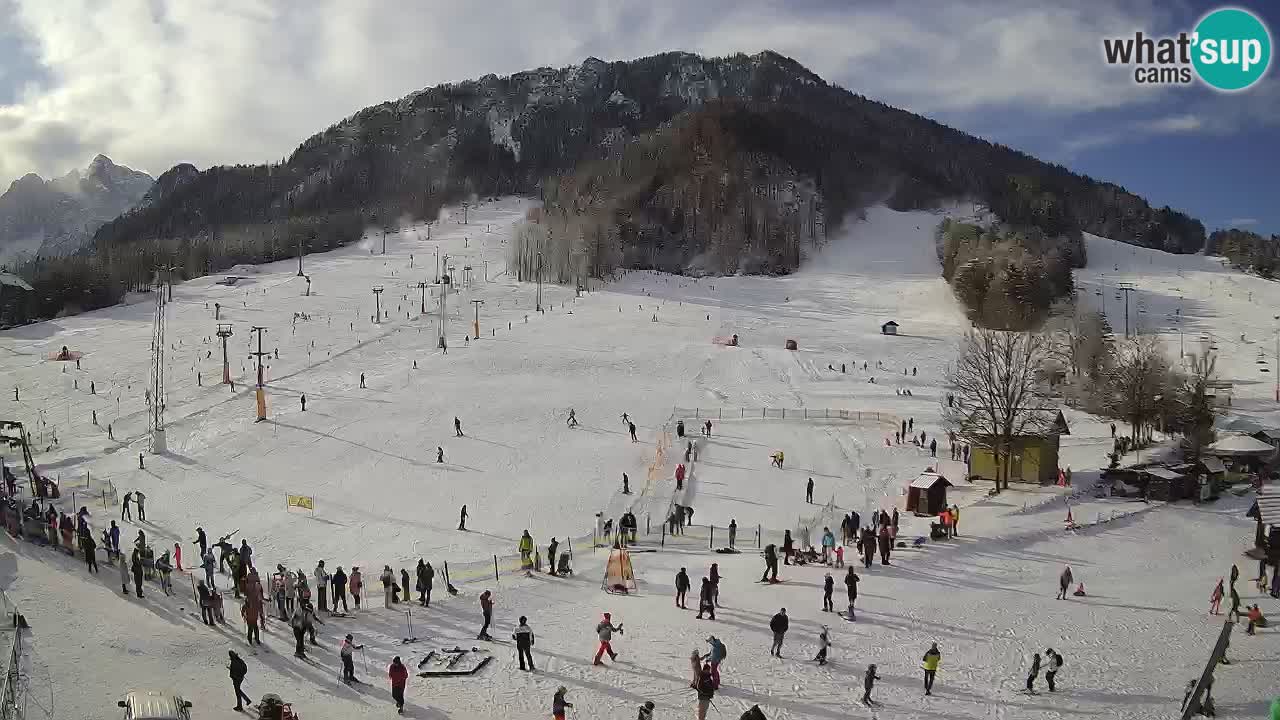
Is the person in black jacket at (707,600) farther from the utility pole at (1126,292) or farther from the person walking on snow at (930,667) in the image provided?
the utility pole at (1126,292)

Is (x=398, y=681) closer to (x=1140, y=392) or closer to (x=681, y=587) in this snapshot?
(x=681, y=587)

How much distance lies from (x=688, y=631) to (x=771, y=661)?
180 cm

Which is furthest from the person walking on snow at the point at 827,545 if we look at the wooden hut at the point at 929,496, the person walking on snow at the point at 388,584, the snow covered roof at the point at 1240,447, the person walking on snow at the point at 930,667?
the snow covered roof at the point at 1240,447

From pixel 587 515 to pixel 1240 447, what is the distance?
20.2 meters

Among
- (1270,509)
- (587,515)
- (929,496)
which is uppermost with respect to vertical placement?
(1270,509)

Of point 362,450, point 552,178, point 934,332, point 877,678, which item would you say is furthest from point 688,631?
point 552,178

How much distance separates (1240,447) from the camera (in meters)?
26.9

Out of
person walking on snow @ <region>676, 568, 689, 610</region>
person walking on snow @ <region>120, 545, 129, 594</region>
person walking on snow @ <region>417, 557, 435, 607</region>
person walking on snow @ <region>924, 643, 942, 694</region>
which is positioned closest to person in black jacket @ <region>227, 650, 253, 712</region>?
person walking on snow @ <region>417, 557, 435, 607</region>

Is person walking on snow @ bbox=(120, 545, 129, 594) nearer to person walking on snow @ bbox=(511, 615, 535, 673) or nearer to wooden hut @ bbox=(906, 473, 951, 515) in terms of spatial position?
person walking on snow @ bbox=(511, 615, 535, 673)

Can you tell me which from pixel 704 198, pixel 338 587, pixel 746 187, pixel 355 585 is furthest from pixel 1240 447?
pixel 746 187

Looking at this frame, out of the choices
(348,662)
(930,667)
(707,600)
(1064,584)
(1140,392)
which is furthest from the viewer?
(1140,392)

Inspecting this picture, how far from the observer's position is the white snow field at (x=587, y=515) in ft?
42.3

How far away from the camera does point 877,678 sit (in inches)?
516

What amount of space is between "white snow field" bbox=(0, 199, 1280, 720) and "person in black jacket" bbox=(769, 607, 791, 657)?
20 centimetres
